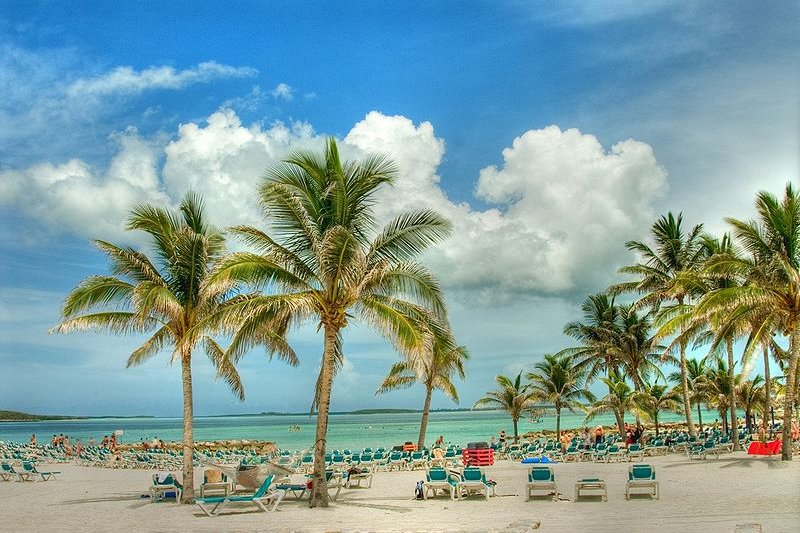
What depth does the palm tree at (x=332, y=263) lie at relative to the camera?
542 inches

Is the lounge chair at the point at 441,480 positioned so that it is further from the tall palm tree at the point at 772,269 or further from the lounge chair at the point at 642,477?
the tall palm tree at the point at 772,269

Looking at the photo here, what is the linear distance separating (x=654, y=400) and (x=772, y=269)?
1651 cm

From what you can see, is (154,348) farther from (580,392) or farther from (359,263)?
(580,392)

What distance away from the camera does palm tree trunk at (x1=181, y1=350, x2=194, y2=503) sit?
15.1 meters

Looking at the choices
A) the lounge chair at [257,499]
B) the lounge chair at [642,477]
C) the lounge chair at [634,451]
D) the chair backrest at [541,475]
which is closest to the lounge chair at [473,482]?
the chair backrest at [541,475]

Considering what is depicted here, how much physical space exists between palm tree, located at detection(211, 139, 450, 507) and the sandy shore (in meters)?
1.99

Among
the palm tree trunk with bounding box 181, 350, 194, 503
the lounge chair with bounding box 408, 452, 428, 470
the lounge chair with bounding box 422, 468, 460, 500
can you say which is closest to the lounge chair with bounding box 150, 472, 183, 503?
the palm tree trunk with bounding box 181, 350, 194, 503

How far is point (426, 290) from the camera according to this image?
14172mm

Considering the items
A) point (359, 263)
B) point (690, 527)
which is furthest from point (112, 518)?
point (690, 527)

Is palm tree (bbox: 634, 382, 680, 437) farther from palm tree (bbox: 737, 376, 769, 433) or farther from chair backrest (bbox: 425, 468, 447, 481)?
chair backrest (bbox: 425, 468, 447, 481)

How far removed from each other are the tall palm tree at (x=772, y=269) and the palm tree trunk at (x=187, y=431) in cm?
1435

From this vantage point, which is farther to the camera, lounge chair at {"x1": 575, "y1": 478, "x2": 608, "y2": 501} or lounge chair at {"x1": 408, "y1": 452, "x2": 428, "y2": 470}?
lounge chair at {"x1": 408, "y1": 452, "x2": 428, "y2": 470}

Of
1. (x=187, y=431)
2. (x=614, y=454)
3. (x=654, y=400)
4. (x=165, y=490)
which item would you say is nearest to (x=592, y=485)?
(x=187, y=431)

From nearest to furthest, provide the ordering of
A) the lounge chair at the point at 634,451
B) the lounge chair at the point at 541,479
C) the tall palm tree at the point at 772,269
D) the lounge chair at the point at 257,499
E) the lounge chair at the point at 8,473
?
the lounge chair at the point at 257,499 → the lounge chair at the point at 541,479 → the tall palm tree at the point at 772,269 → the lounge chair at the point at 8,473 → the lounge chair at the point at 634,451
